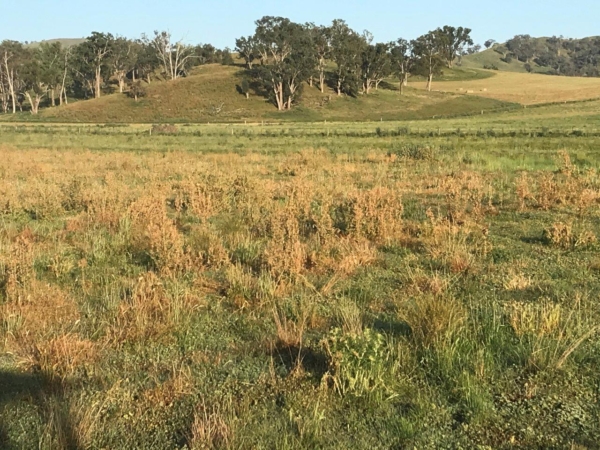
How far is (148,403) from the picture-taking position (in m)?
4.62

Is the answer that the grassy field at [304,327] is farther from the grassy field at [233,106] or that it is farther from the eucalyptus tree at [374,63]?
the eucalyptus tree at [374,63]

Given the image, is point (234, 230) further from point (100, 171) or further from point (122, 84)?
point (122, 84)

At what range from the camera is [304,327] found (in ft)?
20.2

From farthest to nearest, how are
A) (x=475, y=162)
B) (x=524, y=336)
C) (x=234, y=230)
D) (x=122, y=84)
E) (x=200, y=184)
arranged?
(x=122, y=84)
(x=475, y=162)
(x=200, y=184)
(x=234, y=230)
(x=524, y=336)

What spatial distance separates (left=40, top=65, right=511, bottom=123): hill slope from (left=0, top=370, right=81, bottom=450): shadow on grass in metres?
79.5

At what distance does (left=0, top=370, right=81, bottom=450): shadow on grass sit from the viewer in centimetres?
413

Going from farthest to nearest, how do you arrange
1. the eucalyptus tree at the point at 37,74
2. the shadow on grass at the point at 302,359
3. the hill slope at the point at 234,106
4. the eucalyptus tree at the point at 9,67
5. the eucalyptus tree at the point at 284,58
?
the eucalyptus tree at the point at 9,67, the eucalyptus tree at the point at 37,74, the eucalyptus tree at the point at 284,58, the hill slope at the point at 234,106, the shadow on grass at the point at 302,359

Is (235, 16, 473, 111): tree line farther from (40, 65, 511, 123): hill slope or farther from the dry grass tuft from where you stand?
the dry grass tuft

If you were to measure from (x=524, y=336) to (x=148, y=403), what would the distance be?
3.54m

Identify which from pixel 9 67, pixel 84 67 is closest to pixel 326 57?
pixel 84 67

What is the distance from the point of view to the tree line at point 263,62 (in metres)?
102

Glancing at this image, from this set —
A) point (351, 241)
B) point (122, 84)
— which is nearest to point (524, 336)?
point (351, 241)

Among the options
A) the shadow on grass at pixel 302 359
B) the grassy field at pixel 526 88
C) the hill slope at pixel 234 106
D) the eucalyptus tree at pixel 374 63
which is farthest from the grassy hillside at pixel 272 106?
the shadow on grass at pixel 302 359

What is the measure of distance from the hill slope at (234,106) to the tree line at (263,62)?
10.0ft
